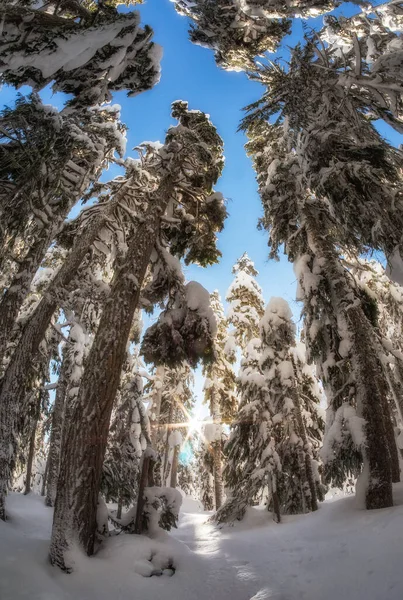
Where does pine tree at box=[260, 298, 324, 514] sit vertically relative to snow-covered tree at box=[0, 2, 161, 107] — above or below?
below

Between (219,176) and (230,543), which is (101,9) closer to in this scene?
(219,176)

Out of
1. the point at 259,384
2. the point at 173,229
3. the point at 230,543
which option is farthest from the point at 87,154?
the point at 230,543

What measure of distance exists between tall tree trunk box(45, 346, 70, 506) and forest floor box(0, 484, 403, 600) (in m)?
9.49

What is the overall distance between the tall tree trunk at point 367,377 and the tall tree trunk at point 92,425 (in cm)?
499

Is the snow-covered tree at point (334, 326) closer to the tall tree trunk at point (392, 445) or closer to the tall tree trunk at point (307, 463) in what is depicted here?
the tall tree trunk at point (392, 445)

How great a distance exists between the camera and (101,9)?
7.14 meters

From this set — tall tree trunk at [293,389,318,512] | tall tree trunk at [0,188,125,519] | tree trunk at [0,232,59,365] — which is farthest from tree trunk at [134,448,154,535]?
tall tree trunk at [293,389,318,512]

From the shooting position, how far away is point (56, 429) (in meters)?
14.1

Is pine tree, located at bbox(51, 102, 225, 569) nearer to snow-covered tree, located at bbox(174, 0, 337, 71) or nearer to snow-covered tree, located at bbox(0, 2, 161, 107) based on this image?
snow-covered tree, located at bbox(0, 2, 161, 107)

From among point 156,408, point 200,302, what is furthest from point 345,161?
point 156,408

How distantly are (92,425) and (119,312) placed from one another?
2.11m

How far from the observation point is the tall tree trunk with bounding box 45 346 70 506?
13398 millimetres

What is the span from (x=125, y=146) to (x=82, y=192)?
7.31ft

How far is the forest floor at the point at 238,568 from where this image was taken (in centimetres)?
369
